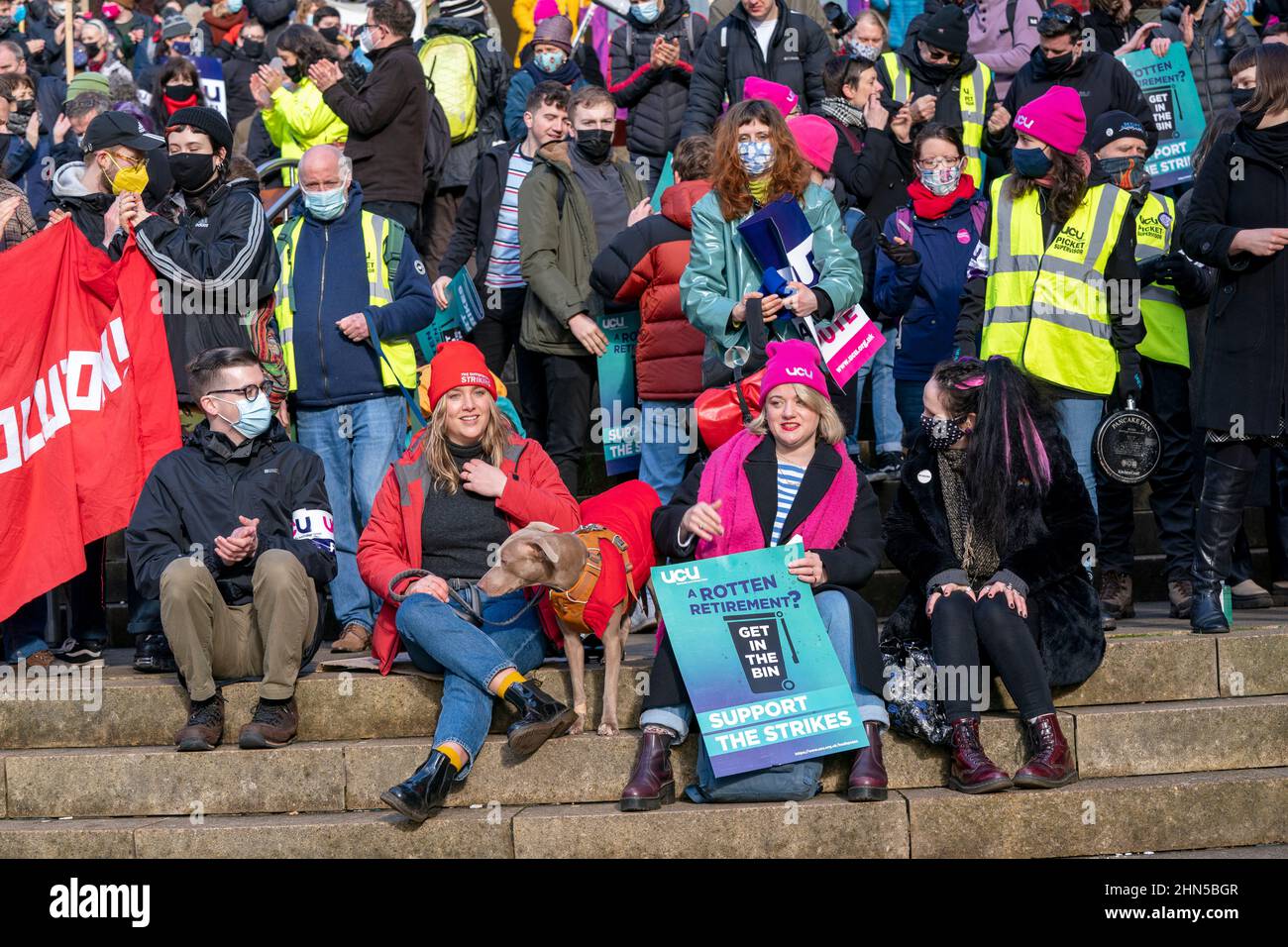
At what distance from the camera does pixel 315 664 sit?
715 centimetres

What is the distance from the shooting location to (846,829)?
19.4ft

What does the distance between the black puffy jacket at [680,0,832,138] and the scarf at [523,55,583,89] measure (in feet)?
2.49

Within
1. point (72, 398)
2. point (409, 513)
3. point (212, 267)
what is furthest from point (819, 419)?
point (72, 398)

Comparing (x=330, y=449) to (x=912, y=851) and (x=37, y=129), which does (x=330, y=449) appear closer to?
(x=912, y=851)

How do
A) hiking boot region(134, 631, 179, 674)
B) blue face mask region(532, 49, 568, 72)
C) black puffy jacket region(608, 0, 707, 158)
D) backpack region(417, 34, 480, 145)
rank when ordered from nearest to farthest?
hiking boot region(134, 631, 179, 674) → blue face mask region(532, 49, 568, 72) → black puffy jacket region(608, 0, 707, 158) → backpack region(417, 34, 480, 145)

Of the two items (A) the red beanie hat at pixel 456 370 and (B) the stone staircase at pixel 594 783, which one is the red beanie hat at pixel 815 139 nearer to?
(A) the red beanie hat at pixel 456 370

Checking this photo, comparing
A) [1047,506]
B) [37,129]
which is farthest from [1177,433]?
[37,129]

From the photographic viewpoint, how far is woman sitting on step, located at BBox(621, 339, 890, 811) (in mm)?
6094

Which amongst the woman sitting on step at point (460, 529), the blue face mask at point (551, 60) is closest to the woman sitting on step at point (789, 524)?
the woman sitting on step at point (460, 529)

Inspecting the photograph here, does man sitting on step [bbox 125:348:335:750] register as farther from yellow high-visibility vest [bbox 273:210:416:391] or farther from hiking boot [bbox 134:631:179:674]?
yellow high-visibility vest [bbox 273:210:416:391]

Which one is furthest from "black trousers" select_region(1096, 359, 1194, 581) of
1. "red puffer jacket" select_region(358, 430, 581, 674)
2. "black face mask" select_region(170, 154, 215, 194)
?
"black face mask" select_region(170, 154, 215, 194)

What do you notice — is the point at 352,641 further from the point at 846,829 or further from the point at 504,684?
the point at 846,829

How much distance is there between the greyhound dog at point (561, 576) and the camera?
245 inches

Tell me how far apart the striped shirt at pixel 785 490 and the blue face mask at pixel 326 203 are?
9.53ft
